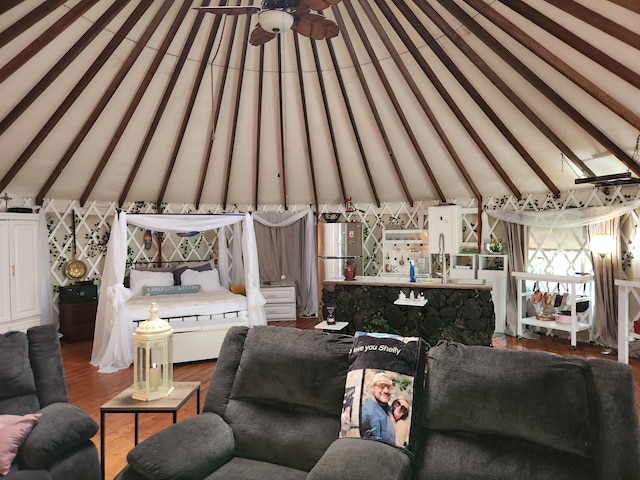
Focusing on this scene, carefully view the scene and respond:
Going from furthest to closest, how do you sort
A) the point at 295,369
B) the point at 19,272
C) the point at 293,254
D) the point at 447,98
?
the point at 293,254 < the point at 19,272 < the point at 447,98 < the point at 295,369

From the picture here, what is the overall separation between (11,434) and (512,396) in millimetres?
1895

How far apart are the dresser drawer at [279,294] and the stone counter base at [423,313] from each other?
171cm

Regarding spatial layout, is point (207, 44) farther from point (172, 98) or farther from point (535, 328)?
point (535, 328)

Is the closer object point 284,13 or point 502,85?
point 284,13

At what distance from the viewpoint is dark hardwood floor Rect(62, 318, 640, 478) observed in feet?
9.46

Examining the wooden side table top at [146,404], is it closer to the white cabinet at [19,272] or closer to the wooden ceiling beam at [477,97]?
the wooden ceiling beam at [477,97]

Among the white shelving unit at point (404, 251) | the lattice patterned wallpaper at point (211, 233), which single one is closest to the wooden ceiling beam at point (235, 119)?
the lattice patterned wallpaper at point (211, 233)

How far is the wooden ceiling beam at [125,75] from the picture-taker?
11.8ft

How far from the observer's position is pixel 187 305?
503 cm

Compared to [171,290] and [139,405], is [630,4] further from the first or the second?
[171,290]

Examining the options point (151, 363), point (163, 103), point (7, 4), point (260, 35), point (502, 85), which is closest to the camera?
point (151, 363)

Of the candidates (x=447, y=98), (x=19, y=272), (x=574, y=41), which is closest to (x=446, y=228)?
(x=447, y=98)

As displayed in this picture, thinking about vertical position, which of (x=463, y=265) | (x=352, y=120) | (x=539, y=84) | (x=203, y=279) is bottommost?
(x=203, y=279)

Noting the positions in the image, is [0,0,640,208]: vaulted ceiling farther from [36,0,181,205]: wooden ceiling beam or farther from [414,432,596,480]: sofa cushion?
[414,432,596,480]: sofa cushion
